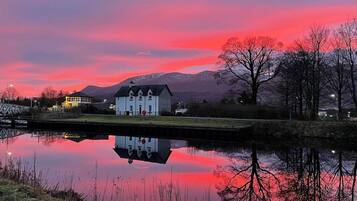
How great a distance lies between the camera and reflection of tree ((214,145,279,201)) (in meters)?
→ 22.2

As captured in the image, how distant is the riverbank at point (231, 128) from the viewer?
181 feet

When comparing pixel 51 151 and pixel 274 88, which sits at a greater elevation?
pixel 274 88

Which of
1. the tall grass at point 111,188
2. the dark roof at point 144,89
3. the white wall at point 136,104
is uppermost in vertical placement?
the dark roof at point 144,89

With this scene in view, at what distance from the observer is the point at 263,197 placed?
21.7 meters

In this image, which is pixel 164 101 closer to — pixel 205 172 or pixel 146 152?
pixel 146 152

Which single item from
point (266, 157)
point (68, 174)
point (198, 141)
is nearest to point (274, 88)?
point (198, 141)

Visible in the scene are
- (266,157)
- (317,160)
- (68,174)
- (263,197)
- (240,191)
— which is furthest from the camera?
(266,157)

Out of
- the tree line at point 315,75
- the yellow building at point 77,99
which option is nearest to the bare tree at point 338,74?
the tree line at point 315,75

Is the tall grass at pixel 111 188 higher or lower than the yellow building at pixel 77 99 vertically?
lower

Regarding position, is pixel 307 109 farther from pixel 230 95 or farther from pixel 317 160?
pixel 317 160

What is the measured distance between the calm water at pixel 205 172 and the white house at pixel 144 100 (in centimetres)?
5882

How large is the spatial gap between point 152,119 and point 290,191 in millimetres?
60938

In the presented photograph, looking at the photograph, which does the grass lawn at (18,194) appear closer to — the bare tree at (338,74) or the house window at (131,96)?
the bare tree at (338,74)

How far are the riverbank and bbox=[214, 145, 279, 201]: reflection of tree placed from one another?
838 inches
